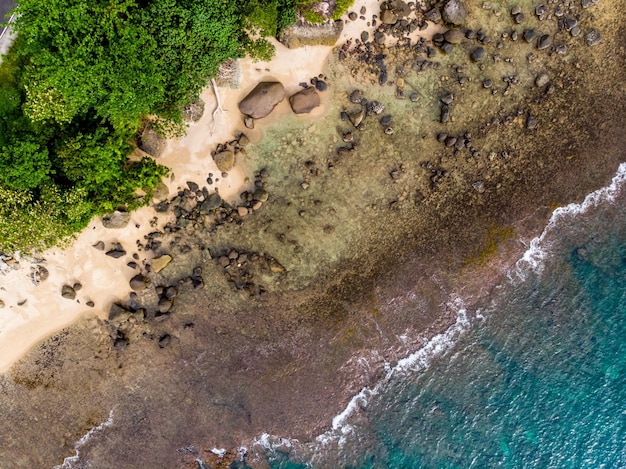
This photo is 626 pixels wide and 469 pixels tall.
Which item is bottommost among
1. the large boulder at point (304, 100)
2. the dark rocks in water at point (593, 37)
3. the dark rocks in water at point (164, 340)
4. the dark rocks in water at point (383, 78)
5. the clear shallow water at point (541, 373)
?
the clear shallow water at point (541, 373)

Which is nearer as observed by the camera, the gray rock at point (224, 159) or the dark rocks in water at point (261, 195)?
the gray rock at point (224, 159)

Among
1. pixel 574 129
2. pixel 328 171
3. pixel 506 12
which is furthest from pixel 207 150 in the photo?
pixel 574 129

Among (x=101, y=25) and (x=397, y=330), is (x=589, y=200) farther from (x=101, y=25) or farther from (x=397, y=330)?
(x=101, y=25)

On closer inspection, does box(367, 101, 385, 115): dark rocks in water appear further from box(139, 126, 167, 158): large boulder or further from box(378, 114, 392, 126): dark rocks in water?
box(139, 126, 167, 158): large boulder

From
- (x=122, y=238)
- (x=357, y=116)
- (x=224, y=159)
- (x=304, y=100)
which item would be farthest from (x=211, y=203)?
(x=357, y=116)

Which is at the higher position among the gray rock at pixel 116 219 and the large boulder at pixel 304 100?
the large boulder at pixel 304 100

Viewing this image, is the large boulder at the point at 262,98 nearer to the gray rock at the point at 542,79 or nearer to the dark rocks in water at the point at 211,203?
the dark rocks in water at the point at 211,203

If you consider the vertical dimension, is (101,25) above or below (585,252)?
above

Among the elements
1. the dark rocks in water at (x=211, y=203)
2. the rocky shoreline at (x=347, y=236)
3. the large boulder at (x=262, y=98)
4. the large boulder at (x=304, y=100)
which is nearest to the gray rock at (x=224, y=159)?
the rocky shoreline at (x=347, y=236)

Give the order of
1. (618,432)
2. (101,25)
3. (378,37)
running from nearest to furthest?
1. (101,25)
2. (378,37)
3. (618,432)
